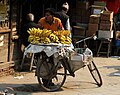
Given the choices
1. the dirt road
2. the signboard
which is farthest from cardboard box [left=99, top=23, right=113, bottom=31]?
the signboard

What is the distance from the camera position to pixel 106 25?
16.2 meters

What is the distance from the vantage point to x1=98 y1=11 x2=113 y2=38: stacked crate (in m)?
16.1

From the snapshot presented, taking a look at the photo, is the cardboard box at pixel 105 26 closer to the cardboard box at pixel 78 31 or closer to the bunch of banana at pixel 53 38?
the cardboard box at pixel 78 31

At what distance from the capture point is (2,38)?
1107 cm

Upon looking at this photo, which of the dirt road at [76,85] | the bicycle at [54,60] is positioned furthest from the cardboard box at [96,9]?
the bicycle at [54,60]

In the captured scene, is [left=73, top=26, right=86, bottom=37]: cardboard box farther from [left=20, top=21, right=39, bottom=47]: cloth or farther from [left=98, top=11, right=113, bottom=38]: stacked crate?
[left=20, top=21, right=39, bottom=47]: cloth

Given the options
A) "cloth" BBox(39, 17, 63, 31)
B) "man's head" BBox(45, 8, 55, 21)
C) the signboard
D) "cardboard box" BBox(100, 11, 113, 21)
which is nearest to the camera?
"man's head" BBox(45, 8, 55, 21)

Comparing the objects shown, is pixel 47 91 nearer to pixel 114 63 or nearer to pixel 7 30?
pixel 7 30

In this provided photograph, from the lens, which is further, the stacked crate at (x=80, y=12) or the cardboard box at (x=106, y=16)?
the stacked crate at (x=80, y=12)

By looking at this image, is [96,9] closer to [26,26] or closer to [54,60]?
[26,26]

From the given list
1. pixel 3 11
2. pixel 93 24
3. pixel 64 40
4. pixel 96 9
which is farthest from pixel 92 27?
pixel 64 40

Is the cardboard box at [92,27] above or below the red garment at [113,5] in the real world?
below

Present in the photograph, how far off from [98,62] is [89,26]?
2.05 meters

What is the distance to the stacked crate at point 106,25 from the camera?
16.1 m
